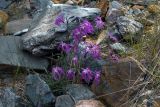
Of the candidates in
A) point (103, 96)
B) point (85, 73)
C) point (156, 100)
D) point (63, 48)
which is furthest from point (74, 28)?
point (156, 100)

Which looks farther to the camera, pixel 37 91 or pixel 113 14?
pixel 113 14

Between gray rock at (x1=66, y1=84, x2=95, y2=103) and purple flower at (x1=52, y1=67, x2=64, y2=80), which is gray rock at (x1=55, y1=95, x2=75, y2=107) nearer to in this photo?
gray rock at (x1=66, y1=84, x2=95, y2=103)

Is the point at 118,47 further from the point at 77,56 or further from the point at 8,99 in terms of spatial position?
the point at 8,99

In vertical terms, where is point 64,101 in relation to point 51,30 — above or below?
below

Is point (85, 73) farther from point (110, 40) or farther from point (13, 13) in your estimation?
point (13, 13)

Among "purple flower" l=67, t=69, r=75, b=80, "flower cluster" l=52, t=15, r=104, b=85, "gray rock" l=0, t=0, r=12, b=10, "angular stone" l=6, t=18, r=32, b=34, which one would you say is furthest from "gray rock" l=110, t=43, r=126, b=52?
"gray rock" l=0, t=0, r=12, b=10

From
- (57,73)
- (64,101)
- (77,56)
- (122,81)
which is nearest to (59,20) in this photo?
(77,56)

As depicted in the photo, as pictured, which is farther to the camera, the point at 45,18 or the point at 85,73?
the point at 45,18
